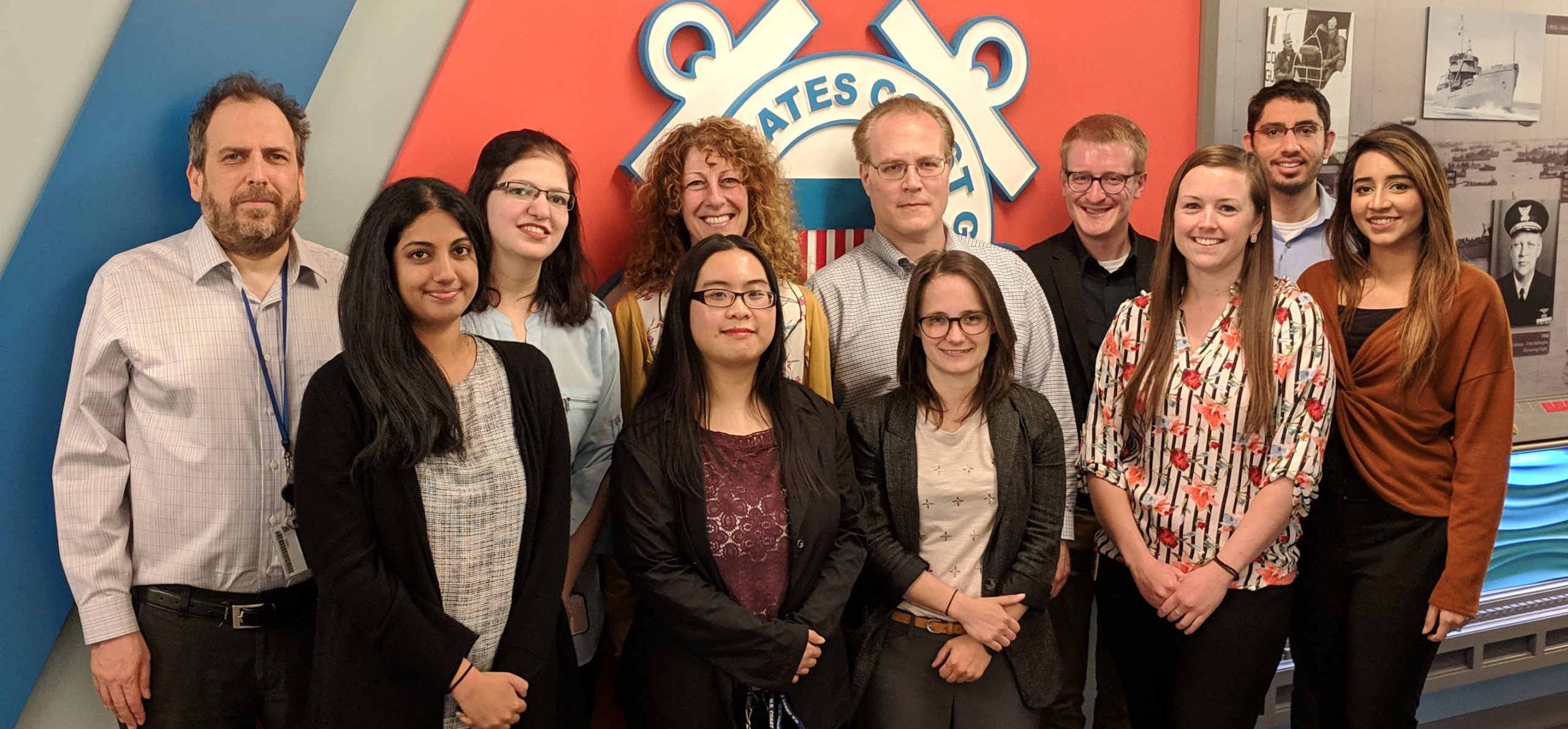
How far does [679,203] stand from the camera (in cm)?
263

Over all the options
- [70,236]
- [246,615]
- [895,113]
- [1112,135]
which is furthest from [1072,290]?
[70,236]

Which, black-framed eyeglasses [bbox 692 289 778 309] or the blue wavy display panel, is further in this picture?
the blue wavy display panel

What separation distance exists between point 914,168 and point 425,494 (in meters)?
1.52

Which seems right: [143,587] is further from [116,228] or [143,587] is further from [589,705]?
[589,705]

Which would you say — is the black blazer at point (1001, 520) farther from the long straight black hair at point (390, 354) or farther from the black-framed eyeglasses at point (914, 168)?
the long straight black hair at point (390, 354)

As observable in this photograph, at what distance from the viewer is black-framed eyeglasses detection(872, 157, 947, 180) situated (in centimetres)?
272

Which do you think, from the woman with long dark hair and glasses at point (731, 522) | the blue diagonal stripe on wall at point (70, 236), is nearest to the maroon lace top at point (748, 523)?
the woman with long dark hair and glasses at point (731, 522)

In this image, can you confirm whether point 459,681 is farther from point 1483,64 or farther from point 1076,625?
point 1483,64

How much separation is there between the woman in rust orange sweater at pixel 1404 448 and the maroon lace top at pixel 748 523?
138cm

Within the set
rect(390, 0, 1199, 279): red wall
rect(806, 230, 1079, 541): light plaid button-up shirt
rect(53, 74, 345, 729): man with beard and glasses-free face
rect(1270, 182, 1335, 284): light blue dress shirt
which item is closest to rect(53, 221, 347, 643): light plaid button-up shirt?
rect(53, 74, 345, 729): man with beard and glasses-free face

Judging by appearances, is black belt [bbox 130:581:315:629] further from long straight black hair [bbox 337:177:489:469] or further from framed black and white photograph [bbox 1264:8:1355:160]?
framed black and white photograph [bbox 1264:8:1355:160]

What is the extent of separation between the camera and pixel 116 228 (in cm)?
Result: 223

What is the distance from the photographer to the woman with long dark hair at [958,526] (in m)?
2.32

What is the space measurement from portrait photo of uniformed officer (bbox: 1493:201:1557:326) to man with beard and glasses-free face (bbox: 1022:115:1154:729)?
1716 millimetres
